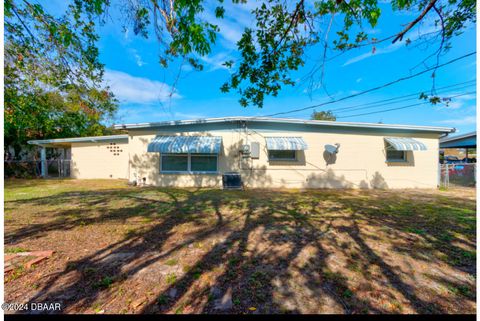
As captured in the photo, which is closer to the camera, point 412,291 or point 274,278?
point 412,291

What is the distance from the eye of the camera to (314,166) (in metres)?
10.3

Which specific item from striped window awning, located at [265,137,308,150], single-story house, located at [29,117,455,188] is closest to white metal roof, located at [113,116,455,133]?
single-story house, located at [29,117,455,188]

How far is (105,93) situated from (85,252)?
3.78m

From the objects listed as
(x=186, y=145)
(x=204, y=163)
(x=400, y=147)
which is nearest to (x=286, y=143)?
(x=204, y=163)

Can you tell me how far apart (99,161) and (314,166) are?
14.9m

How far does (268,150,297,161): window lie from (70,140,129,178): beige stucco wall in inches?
420

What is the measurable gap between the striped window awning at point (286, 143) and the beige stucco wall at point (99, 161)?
10.8 metres

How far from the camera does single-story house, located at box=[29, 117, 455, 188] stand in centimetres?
1016

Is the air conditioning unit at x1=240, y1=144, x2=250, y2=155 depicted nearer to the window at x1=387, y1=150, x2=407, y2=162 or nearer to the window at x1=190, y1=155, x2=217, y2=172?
the window at x1=190, y1=155, x2=217, y2=172

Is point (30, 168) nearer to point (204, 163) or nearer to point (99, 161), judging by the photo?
point (99, 161)

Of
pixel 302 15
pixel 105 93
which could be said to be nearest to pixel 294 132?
pixel 302 15

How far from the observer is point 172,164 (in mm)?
10383

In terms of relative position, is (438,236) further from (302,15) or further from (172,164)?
(172,164)

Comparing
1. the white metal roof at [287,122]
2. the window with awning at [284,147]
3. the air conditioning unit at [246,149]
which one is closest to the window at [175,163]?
the white metal roof at [287,122]
